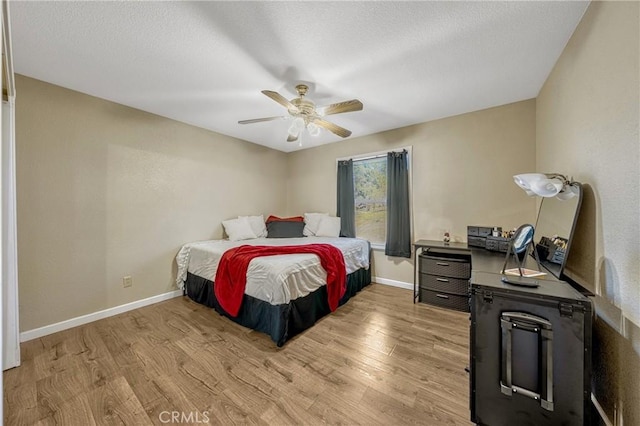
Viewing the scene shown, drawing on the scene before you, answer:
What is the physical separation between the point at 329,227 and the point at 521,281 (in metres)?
2.98

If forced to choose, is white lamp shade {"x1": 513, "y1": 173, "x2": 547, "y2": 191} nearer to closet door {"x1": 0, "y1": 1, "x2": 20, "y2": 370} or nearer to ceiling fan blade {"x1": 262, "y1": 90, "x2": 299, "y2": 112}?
ceiling fan blade {"x1": 262, "y1": 90, "x2": 299, "y2": 112}

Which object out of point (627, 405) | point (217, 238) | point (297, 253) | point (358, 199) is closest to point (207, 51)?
point (297, 253)

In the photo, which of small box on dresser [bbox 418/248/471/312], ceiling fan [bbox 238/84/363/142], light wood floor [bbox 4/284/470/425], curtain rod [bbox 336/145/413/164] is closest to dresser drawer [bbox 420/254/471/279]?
small box on dresser [bbox 418/248/471/312]

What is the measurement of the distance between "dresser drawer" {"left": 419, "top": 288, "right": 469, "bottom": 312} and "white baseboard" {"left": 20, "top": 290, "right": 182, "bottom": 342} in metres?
3.21

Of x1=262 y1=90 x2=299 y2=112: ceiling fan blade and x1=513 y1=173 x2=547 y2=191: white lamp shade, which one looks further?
x1=262 y1=90 x2=299 y2=112: ceiling fan blade

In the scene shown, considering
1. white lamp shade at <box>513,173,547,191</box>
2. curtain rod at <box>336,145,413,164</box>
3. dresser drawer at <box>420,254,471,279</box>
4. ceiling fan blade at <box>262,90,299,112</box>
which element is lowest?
dresser drawer at <box>420,254,471,279</box>

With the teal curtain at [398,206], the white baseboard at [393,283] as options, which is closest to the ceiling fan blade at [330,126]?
the teal curtain at [398,206]

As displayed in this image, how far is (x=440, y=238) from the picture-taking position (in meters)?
3.38

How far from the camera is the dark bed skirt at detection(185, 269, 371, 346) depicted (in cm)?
219

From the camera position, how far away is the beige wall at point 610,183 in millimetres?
1195

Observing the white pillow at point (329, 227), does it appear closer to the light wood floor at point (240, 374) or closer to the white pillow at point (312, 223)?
the white pillow at point (312, 223)

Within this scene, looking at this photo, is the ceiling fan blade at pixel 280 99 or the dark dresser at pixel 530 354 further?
the ceiling fan blade at pixel 280 99

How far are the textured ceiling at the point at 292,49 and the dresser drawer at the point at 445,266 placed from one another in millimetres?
1828

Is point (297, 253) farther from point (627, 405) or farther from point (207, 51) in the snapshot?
point (627, 405)
